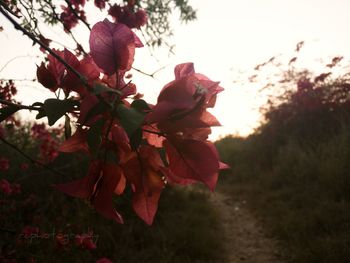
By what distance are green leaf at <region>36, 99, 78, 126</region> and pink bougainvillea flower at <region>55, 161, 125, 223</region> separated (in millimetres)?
106

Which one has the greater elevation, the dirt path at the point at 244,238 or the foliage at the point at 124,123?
the foliage at the point at 124,123

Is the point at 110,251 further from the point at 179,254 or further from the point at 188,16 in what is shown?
the point at 188,16

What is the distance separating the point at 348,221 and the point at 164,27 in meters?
2.71

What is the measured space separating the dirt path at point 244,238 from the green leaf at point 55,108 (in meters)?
3.42

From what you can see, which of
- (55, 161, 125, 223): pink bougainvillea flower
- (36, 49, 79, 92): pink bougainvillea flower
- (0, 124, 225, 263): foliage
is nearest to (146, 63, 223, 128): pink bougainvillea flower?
(55, 161, 125, 223): pink bougainvillea flower

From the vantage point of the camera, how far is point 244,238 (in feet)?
13.6

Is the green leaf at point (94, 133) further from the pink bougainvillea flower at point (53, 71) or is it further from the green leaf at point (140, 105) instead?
the pink bougainvillea flower at point (53, 71)

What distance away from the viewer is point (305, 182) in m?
4.80

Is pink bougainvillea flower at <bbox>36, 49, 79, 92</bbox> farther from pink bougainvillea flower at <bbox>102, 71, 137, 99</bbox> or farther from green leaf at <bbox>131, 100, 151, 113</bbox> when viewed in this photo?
green leaf at <bbox>131, 100, 151, 113</bbox>

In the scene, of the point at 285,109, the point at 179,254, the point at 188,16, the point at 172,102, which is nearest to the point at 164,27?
the point at 188,16

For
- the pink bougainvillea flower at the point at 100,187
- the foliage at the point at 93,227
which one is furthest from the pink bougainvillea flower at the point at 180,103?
the foliage at the point at 93,227

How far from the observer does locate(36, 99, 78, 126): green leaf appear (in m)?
0.34

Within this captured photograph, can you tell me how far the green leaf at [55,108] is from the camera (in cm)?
34

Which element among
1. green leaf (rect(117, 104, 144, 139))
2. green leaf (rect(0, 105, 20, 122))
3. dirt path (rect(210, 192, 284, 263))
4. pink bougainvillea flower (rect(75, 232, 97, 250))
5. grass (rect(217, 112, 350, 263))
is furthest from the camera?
dirt path (rect(210, 192, 284, 263))
